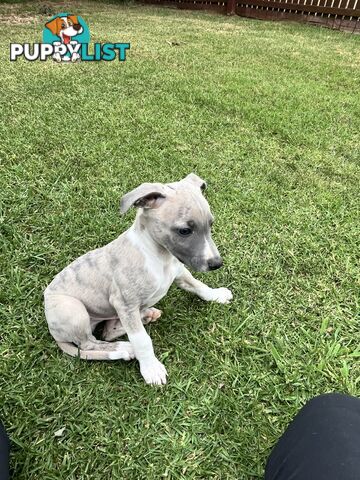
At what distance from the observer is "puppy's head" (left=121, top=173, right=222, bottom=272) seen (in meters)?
2.18

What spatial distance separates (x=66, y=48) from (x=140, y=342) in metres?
8.23

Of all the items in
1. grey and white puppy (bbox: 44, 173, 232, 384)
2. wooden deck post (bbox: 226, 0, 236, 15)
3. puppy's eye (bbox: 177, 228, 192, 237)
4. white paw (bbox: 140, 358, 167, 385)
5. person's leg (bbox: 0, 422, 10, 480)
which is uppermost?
wooden deck post (bbox: 226, 0, 236, 15)

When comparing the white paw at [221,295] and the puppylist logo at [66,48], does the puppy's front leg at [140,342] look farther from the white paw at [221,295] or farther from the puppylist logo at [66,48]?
the puppylist logo at [66,48]

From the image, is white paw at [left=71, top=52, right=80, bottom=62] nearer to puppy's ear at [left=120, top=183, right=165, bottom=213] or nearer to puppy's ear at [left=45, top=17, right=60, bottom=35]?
puppy's ear at [left=45, top=17, right=60, bottom=35]

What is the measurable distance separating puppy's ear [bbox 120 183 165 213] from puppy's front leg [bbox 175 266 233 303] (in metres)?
0.83

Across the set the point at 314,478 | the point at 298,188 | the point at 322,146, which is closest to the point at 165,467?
the point at 314,478

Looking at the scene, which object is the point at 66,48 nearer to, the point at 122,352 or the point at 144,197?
the point at 144,197

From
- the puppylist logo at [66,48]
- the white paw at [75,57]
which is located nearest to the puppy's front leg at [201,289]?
the puppylist logo at [66,48]

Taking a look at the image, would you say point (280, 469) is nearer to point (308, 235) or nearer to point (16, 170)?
point (308, 235)

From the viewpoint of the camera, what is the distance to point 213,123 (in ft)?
18.5

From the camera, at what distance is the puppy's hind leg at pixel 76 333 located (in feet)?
8.18

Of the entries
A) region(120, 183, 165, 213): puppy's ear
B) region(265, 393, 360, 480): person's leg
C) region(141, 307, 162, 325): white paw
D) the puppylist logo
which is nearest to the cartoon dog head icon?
the puppylist logo

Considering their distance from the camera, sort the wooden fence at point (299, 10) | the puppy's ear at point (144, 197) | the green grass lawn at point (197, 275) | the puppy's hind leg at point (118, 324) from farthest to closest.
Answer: the wooden fence at point (299, 10), the puppy's hind leg at point (118, 324), the green grass lawn at point (197, 275), the puppy's ear at point (144, 197)

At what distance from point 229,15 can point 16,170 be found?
1301cm
